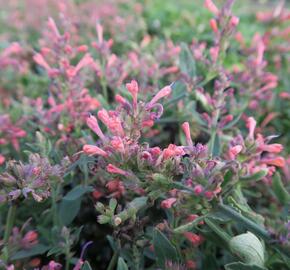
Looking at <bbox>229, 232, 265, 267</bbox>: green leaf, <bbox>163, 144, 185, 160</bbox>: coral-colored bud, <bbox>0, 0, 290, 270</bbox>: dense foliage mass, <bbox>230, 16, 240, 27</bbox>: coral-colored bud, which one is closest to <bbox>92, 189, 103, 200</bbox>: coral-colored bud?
<bbox>0, 0, 290, 270</bbox>: dense foliage mass

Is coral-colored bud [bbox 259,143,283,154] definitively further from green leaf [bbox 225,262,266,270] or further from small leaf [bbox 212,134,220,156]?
green leaf [bbox 225,262,266,270]

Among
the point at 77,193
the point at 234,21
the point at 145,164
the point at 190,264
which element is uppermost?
the point at 234,21

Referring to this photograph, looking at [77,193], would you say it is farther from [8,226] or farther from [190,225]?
[190,225]

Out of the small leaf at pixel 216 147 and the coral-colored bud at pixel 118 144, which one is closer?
the coral-colored bud at pixel 118 144

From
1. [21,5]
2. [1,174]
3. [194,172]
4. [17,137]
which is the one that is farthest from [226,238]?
[21,5]

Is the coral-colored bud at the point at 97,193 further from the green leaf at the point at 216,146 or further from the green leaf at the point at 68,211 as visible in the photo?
the green leaf at the point at 216,146

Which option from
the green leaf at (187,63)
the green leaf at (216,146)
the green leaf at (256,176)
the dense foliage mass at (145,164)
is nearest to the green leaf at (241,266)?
the dense foliage mass at (145,164)

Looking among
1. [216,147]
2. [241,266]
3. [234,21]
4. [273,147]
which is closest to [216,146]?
[216,147]
